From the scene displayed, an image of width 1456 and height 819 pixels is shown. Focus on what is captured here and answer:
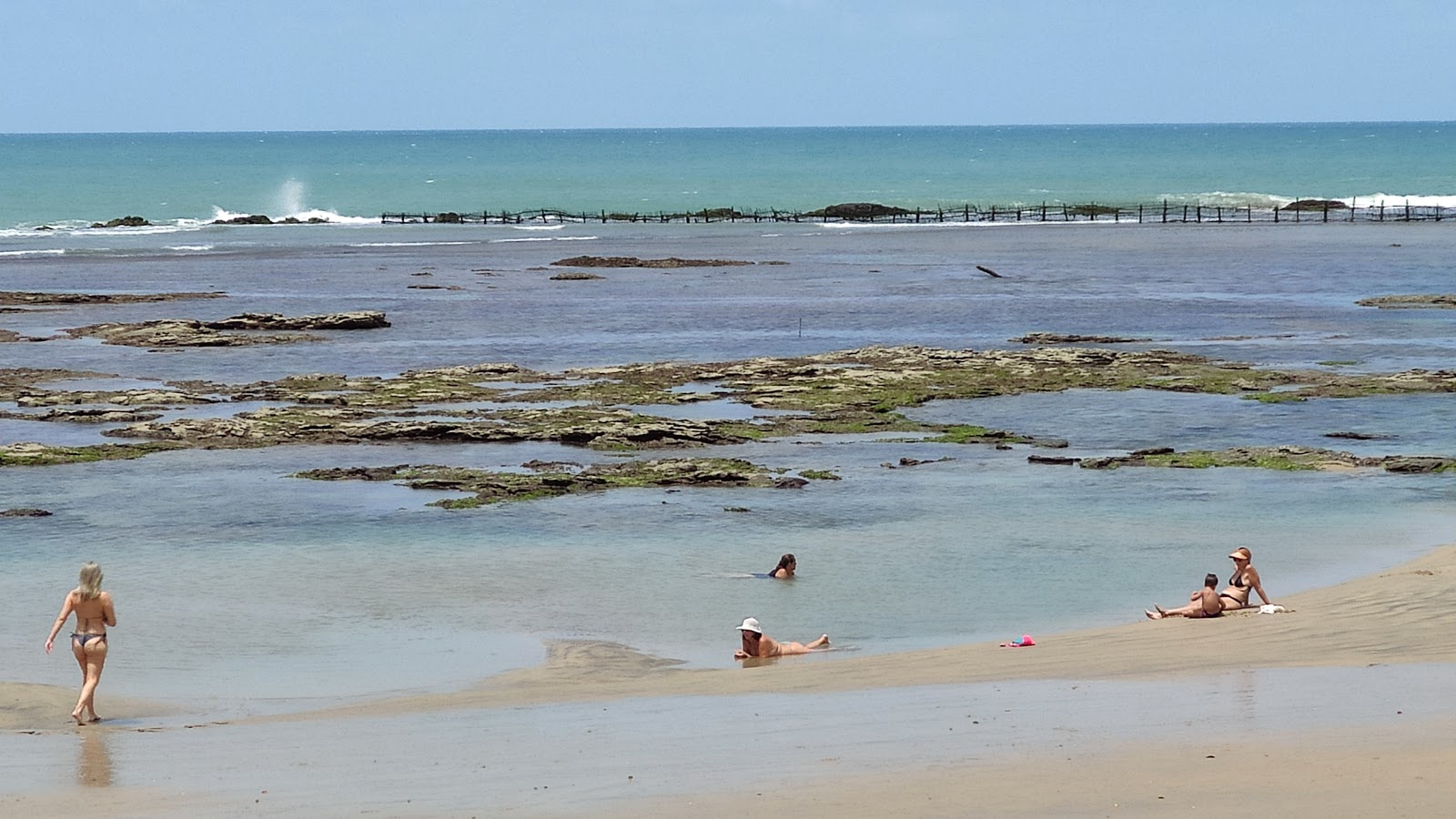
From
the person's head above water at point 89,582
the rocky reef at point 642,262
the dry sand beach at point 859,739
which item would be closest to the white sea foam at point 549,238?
the rocky reef at point 642,262

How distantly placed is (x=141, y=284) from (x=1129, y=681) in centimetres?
5660

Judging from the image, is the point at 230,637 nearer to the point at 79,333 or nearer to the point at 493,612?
the point at 493,612

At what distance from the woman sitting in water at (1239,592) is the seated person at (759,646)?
12.0 feet

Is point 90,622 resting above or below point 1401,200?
below

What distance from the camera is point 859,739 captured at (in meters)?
12.0

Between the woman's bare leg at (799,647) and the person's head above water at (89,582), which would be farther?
the woman's bare leg at (799,647)

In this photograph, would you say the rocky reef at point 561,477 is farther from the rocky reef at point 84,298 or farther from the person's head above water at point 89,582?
the rocky reef at point 84,298

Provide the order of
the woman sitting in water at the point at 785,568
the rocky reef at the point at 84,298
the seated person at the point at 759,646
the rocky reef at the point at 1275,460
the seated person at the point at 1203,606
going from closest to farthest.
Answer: the seated person at the point at 759,646, the seated person at the point at 1203,606, the woman sitting in water at the point at 785,568, the rocky reef at the point at 1275,460, the rocky reef at the point at 84,298

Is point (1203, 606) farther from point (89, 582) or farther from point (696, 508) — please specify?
point (89, 582)

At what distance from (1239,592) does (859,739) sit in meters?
6.74

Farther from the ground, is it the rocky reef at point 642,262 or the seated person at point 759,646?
the rocky reef at point 642,262

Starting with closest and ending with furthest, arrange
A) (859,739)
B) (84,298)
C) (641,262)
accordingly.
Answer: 1. (859,739)
2. (84,298)
3. (641,262)

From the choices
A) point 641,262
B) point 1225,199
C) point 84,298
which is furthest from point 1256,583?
point 1225,199

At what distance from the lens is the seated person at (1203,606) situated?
16.9 m
